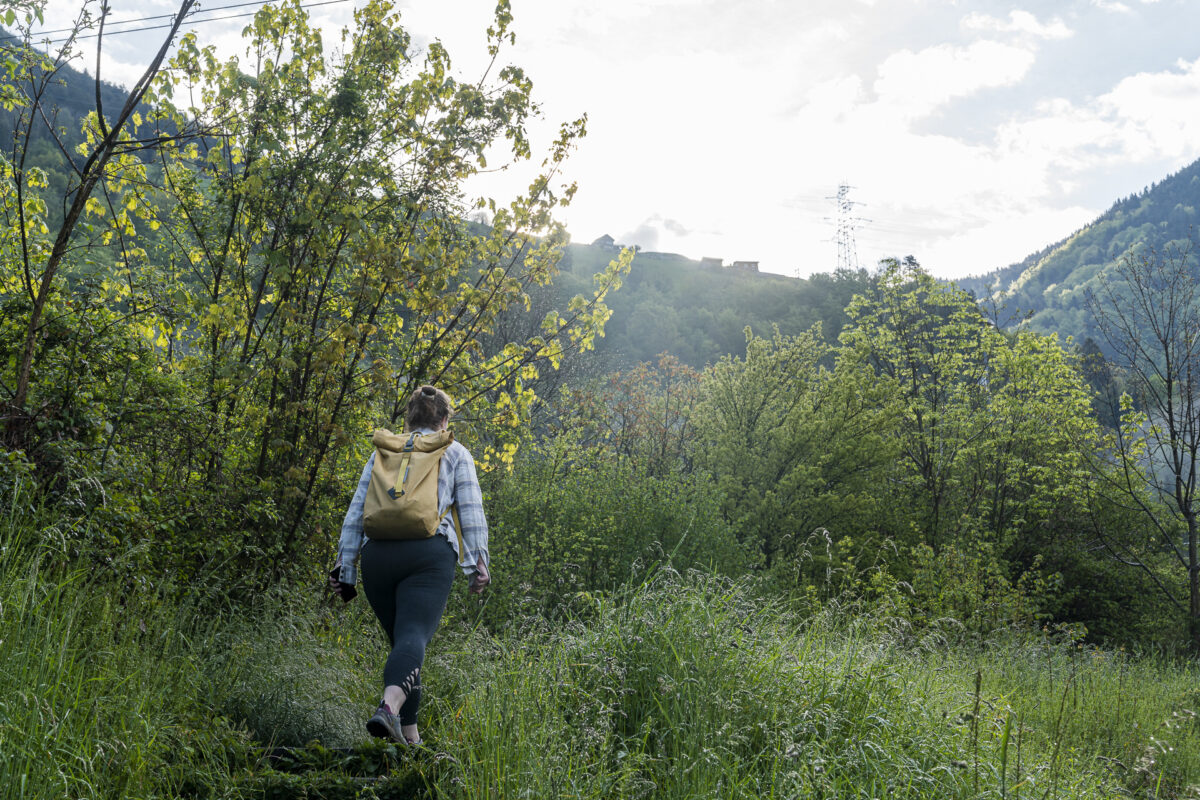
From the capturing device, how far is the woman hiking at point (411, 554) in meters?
3.22

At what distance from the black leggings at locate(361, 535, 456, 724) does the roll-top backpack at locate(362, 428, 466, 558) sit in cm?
7

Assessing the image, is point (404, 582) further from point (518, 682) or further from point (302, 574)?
point (302, 574)

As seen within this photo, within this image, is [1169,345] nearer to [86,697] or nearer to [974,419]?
[974,419]

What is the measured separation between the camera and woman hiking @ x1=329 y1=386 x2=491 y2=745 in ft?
10.6

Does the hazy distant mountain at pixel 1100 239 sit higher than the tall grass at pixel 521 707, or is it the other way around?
the hazy distant mountain at pixel 1100 239

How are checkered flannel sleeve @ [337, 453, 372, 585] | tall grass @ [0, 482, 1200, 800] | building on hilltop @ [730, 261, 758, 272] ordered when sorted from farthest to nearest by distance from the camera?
1. building on hilltop @ [730, 261, 758, 272]
2. checkered flannel sleeve @ [337, 453, 372, 585]
3. tall grass @ [0, 482, 1200, 800]

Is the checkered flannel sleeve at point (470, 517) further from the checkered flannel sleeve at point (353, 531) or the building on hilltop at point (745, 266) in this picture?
the building on hilltop at point (745, 266)

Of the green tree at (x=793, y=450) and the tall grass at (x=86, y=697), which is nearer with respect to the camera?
the tall grass at (x=86, y=697)

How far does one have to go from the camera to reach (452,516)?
12.0ft

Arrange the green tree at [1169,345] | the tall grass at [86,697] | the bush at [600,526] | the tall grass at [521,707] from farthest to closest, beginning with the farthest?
the green tree at [1169,345]
the bush at [600,526]
the tall grass at [521,707]
the tall grass at [86,697]

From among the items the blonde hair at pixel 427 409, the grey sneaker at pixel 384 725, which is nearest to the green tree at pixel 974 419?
the blonde hair at pixel 427 409

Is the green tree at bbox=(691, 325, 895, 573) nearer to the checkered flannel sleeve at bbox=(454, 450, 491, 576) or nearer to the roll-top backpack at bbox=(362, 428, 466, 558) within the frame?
the checkered flannel sleeve at bbox=(454, 450, 491, 576)

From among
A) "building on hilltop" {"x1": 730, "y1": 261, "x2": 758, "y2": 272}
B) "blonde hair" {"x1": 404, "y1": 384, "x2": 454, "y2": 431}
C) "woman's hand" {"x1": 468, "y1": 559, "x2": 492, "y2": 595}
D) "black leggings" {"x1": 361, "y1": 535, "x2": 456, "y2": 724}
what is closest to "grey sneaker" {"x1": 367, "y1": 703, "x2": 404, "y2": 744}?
"black leggings" {"x1": 361, "y1": 535, "x2": 456, "y2": 724}

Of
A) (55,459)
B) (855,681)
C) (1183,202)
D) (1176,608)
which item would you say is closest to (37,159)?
(55,459)
